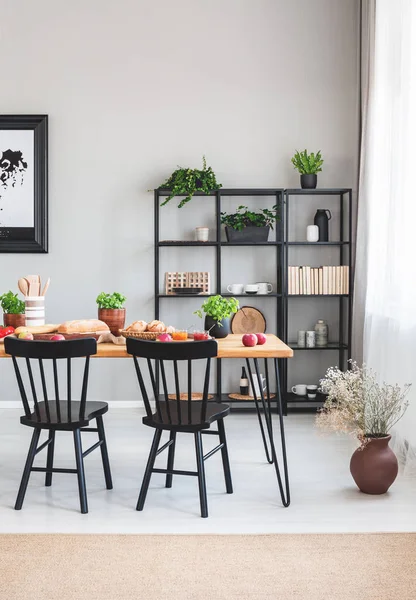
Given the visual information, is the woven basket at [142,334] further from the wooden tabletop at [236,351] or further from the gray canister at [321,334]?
the gray canister at [321,334]

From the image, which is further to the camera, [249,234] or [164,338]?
[249,234]

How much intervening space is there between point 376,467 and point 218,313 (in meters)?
1.11

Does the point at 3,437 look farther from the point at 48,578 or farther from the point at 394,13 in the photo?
the point at 394,13

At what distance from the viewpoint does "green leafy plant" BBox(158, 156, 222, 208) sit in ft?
17.3

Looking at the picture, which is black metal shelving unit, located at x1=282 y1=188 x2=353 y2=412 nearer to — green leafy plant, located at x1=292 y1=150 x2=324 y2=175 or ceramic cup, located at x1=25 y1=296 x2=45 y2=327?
green leafy plant, located at x1=292 y1=150 x2=324 y2=175

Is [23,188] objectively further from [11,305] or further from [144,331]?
[144,331]

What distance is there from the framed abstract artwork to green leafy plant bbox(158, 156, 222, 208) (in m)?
1.00

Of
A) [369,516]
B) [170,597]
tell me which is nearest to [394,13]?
[369,516]

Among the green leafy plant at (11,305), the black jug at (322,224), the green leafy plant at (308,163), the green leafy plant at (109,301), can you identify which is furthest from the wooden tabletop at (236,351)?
the green leafy plant at (308,163)

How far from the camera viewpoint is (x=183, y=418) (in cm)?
330

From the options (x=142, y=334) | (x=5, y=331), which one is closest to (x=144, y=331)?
(x=142, y=334)

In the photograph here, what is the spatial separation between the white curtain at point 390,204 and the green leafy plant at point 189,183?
3.76 ft

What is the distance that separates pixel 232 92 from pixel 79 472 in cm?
348

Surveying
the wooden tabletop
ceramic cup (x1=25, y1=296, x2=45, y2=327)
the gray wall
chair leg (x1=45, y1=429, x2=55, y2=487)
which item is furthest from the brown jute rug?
the gray wall
